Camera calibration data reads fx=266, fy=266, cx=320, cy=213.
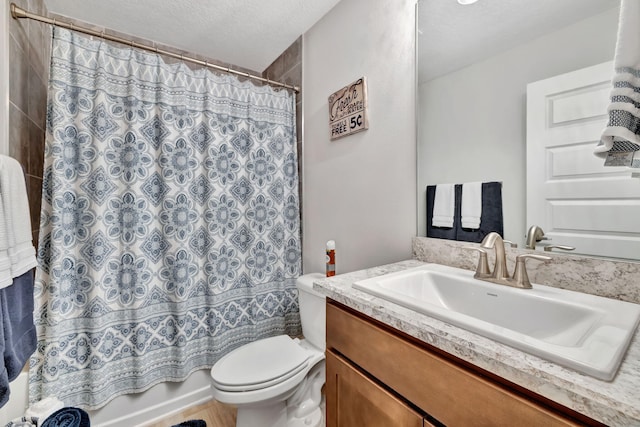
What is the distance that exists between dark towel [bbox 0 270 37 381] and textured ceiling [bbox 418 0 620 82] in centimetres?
170

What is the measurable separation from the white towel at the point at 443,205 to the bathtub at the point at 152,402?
1.57 m

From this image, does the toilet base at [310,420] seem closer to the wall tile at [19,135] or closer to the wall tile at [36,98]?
the wall tile at [19,135]

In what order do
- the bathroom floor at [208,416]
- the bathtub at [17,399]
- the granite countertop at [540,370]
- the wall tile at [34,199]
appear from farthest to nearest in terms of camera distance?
the bathroom floor at [208,416] → the wall tile at [34,199] → the bathtub at [17,399] → the granite countertop at [540,370]

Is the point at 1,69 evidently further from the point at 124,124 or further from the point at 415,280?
the point at 415,280

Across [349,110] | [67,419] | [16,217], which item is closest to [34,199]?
[16,217]

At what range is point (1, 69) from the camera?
39.7 inches

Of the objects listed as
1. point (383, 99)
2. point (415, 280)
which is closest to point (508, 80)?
point (383, 99)

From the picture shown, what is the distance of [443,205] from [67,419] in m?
1.62

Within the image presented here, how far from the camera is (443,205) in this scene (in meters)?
1.10

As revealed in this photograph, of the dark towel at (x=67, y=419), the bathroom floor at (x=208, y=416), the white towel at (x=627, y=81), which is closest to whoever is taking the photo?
the white towel at (x=627, y=81)

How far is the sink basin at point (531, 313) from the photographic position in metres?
0.44

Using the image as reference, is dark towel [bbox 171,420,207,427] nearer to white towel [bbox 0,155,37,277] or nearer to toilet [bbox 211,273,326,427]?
toilet [bbox 211,273,326,427]

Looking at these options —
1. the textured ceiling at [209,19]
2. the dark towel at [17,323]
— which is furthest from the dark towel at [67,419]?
the textured ceiling at [209,19]

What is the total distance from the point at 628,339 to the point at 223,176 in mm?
1673
